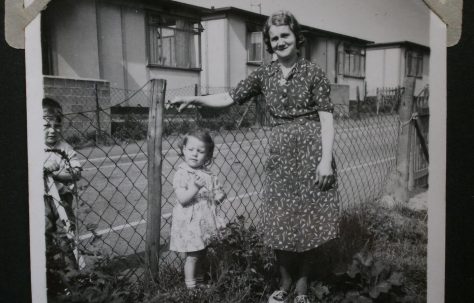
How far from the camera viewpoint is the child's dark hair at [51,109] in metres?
1.73

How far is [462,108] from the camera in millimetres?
1737

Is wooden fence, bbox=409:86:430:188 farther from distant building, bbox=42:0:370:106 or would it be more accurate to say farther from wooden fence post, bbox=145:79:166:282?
wooden fence post, bbox=145:79:166:282

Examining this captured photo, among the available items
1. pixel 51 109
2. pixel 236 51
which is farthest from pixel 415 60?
pixel 51 109

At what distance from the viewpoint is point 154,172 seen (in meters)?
1.91

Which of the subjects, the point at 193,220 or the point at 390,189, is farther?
the point at 390,189

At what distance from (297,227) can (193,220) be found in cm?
49

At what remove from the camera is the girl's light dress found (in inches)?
75.6

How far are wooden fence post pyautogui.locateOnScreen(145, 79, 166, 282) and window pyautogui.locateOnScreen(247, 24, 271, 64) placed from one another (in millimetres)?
711

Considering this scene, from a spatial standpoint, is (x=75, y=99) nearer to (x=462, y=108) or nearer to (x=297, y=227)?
(x=297, y=227)

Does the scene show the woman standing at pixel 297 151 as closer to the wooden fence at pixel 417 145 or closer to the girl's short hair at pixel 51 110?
the girl's short hair at pixel 51 110

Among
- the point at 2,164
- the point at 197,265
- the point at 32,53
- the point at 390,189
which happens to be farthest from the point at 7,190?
the point at 390,189

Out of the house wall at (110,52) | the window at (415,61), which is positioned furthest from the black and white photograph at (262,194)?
the house wall at (110,52)

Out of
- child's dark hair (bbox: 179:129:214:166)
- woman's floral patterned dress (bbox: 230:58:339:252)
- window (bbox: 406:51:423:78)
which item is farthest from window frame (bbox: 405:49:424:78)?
child's dark hair (bbox: 179:129:214:166)

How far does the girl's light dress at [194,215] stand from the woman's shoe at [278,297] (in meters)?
0.41
